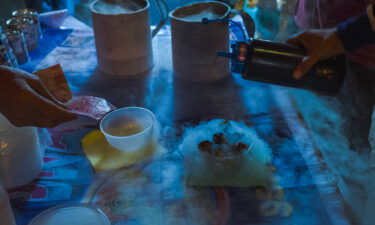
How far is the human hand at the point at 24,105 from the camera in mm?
597

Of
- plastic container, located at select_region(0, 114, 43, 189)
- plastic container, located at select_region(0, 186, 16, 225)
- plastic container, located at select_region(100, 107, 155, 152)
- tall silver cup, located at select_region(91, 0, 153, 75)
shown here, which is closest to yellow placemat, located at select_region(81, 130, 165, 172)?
plastic container, located at select_region(100, 107, 155, 152)

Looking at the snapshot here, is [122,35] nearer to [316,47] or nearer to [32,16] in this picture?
[32,16]

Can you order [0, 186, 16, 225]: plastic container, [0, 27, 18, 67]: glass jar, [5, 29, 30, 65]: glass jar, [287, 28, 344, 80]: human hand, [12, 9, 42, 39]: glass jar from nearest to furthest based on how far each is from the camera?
[0, 186, 16, 225]: plastic container
[287, 28, 344, 80]: human hand
[0, 27, 18, 67]: glass jar
[5, 29, 30, 65]: glass jar
[12, 9, 42, 39]: glass jar

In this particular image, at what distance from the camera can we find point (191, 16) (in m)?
1.06

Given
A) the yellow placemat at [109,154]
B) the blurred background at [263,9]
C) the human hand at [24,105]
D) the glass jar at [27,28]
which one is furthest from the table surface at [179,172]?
the blurred background at [263,9]

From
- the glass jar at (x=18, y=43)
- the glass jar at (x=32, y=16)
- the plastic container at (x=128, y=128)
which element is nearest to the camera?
the plastic container at (x=128, y=128)

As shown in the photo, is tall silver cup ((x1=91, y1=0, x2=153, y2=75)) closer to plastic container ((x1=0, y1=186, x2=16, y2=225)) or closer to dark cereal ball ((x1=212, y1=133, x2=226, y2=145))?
Result: dark cereal ball ((x1=212, y1=133, x2=226, y2=145))

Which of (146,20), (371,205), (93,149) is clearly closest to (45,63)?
(146,20)

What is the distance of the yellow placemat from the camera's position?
75 cm

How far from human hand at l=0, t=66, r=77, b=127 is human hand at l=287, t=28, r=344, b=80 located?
475 millimetres

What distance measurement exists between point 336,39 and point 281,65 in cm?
11

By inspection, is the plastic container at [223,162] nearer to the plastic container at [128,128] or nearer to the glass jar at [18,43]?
the plastic container at [128,128]

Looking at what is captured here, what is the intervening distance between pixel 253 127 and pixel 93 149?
413mm

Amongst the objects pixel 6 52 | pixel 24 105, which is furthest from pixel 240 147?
pixel 6 52
